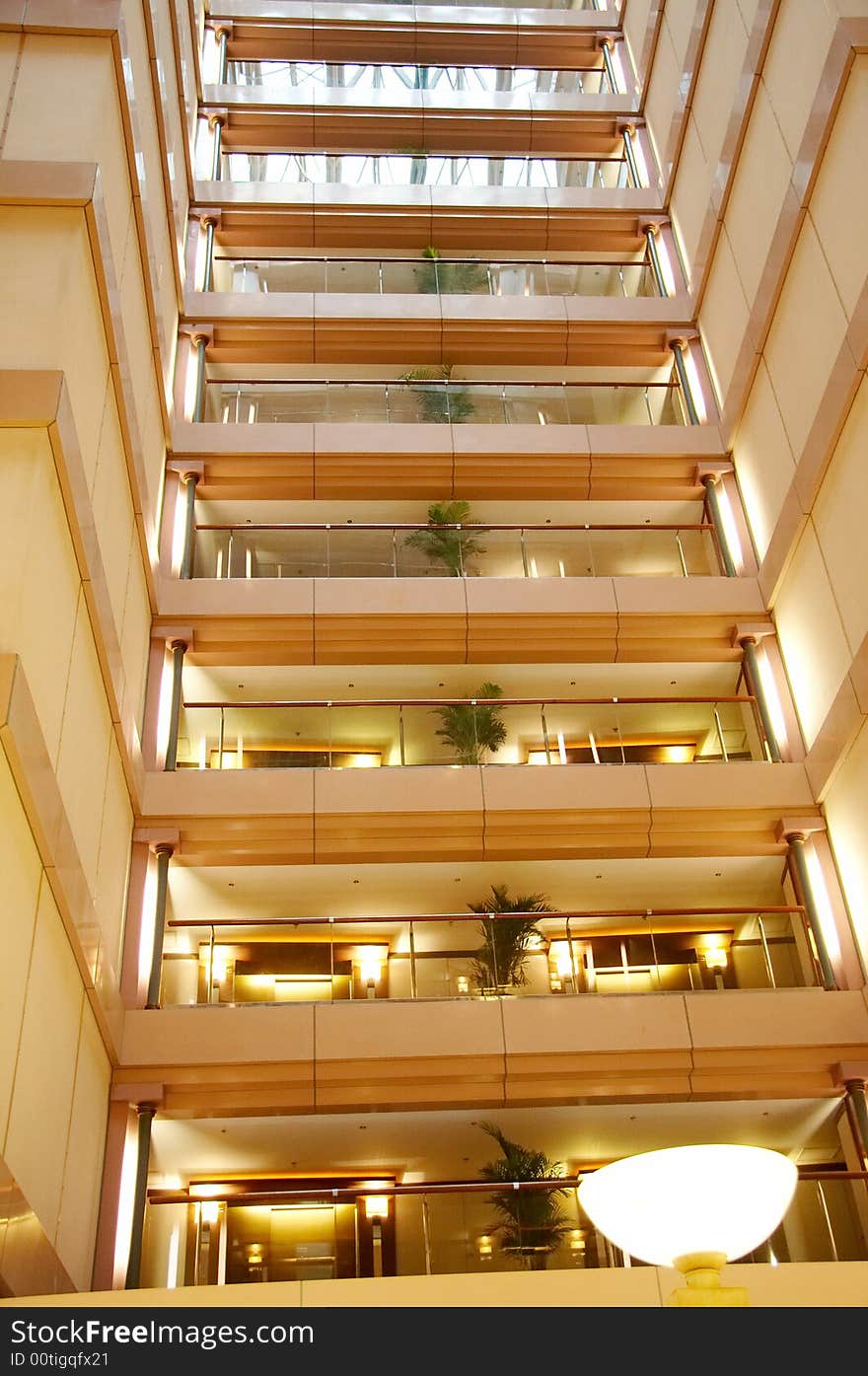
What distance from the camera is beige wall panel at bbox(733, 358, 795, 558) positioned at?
14930mm

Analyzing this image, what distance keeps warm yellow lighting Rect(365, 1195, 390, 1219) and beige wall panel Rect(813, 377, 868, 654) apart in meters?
6.74

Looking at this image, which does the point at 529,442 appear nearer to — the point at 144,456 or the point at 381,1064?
the point at 144,456

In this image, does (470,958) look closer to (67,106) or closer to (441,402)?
(67,106)

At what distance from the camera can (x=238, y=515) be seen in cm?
1773

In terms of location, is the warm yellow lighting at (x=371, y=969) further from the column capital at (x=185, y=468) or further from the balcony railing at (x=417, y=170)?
the balcony railing at (x=417, y=170)

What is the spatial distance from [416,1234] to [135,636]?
6787 mm

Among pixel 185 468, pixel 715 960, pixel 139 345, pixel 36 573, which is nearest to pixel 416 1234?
pixel 715 960

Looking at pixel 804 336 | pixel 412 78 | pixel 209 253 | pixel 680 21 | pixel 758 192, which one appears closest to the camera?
pixel 804 336

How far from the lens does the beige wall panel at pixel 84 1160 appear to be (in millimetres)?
9656

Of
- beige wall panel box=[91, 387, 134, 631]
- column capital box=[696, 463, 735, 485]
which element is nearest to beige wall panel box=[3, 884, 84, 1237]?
beige wall panel box=[91, 387, 134, 631]

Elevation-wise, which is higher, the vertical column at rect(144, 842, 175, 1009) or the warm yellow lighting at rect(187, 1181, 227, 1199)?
the vertical column at rect(144, 842, 175, 1009)

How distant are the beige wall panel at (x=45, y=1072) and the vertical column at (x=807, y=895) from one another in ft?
22.5

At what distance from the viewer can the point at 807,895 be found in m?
13.0

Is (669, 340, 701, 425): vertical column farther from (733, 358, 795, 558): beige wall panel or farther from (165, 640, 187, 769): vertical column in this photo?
(165, 640, 187, 769): vertical column
